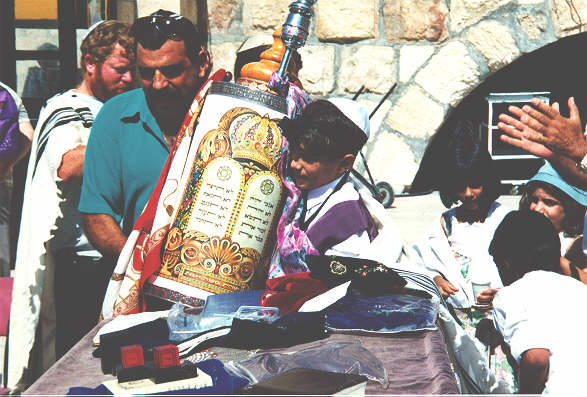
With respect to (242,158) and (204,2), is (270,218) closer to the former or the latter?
(242,158)

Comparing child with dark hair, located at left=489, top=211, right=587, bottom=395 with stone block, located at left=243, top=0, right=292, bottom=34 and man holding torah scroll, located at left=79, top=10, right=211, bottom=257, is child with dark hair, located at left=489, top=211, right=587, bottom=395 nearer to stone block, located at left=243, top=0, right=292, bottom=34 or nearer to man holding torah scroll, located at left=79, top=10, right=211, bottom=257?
man holding torah scroll, located at left=79, top=10, right=211, bottom=257

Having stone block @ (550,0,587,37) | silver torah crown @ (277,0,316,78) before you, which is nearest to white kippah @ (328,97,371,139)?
silver torah crown @ (277,0,316,78)

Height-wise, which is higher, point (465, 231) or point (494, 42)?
point (494, 42)

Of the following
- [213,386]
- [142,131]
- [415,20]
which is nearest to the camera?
[213,386]

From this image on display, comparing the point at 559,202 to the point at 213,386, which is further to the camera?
the point at 559,202

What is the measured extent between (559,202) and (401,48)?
71.4 inches

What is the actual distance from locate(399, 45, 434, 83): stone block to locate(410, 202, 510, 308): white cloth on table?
4.73ft

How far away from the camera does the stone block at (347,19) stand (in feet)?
14.5

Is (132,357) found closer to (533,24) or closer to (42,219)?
(42,219)

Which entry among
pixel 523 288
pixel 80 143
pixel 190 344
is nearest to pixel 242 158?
pixel 190 344

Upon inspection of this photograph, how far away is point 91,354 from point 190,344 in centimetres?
20

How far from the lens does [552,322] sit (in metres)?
1.98

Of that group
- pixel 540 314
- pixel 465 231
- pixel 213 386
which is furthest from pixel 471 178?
pixel 213 386

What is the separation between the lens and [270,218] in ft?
5.53
